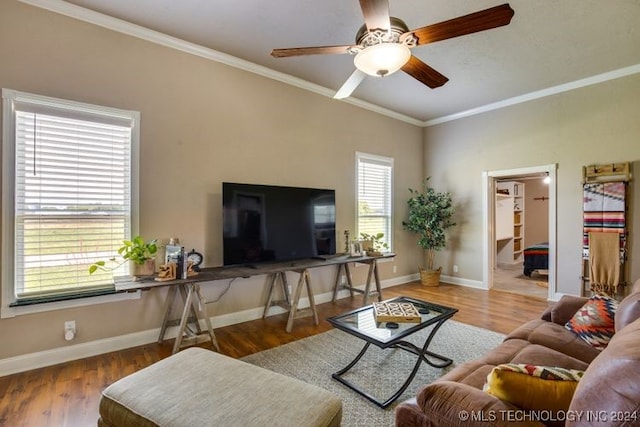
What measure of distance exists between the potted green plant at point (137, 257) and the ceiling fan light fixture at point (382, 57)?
246 cm

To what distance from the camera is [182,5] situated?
2.66m

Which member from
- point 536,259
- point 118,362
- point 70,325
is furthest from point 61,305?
point 536,259

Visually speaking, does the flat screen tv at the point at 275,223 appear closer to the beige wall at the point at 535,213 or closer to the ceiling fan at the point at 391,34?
the ceiling fan at the point at 391,34

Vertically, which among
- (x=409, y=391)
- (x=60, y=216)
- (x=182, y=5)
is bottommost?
(x=409, y=391)

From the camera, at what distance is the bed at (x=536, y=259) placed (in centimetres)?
623

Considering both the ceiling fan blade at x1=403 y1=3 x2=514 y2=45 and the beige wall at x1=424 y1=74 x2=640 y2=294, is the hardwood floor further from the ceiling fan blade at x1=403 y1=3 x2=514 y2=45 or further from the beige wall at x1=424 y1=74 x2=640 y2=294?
the ceiling fan blade at x1=403 y1=3 x2=514 y2=45

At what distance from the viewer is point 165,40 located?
10.3ft

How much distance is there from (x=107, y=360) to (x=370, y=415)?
2359 mm

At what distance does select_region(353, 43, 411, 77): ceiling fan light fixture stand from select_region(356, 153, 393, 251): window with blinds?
272cm

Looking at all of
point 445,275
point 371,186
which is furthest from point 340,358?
point 445,275

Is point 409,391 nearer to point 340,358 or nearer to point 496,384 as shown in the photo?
point 340,358

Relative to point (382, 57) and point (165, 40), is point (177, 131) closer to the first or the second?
point (165, 40)

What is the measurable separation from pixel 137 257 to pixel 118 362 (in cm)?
93

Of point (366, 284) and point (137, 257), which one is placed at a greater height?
point (137, 257)
